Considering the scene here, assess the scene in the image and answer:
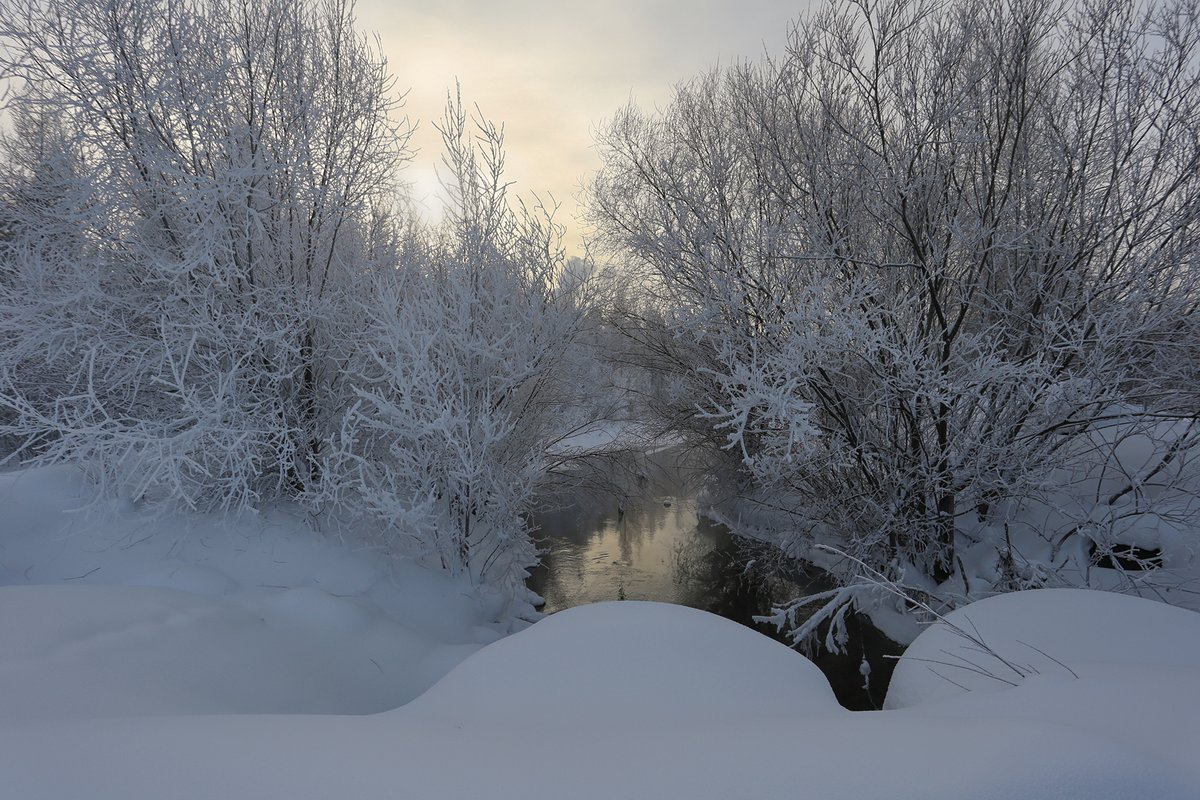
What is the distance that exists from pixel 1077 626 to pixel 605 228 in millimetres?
11771

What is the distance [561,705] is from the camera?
3.02 meters

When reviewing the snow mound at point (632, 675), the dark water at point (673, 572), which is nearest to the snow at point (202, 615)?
the snow mound at point (632, 675)

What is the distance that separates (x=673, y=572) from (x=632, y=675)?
9.17 m

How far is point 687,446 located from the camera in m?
14.9

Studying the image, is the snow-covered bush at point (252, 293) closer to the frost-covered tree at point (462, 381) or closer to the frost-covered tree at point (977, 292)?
the frost-covered tree at point (462, 381)

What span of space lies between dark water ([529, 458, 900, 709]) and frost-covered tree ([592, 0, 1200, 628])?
5.43 feet

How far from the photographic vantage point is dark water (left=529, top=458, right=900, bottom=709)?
26.7 ft

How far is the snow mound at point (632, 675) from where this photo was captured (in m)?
2.97

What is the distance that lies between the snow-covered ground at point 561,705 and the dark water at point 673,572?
4.18 metres

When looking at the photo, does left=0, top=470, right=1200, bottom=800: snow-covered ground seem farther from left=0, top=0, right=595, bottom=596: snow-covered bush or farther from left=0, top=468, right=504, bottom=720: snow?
left=0, top=0, right=595, bottom=596: snow-covered bush

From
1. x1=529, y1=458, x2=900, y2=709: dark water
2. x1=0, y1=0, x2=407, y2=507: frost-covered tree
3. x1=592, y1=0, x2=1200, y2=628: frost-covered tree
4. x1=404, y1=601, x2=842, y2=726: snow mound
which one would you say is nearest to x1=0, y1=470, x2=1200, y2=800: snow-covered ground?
x1=404, y1=601, x2=842, y2=726: snow mound

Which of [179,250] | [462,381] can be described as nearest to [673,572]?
[462,381]

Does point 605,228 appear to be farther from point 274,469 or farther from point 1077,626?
point 1077,626

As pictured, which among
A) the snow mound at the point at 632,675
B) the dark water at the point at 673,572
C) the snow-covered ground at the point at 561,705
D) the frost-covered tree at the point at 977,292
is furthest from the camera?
the dark water at the point at 673,572
